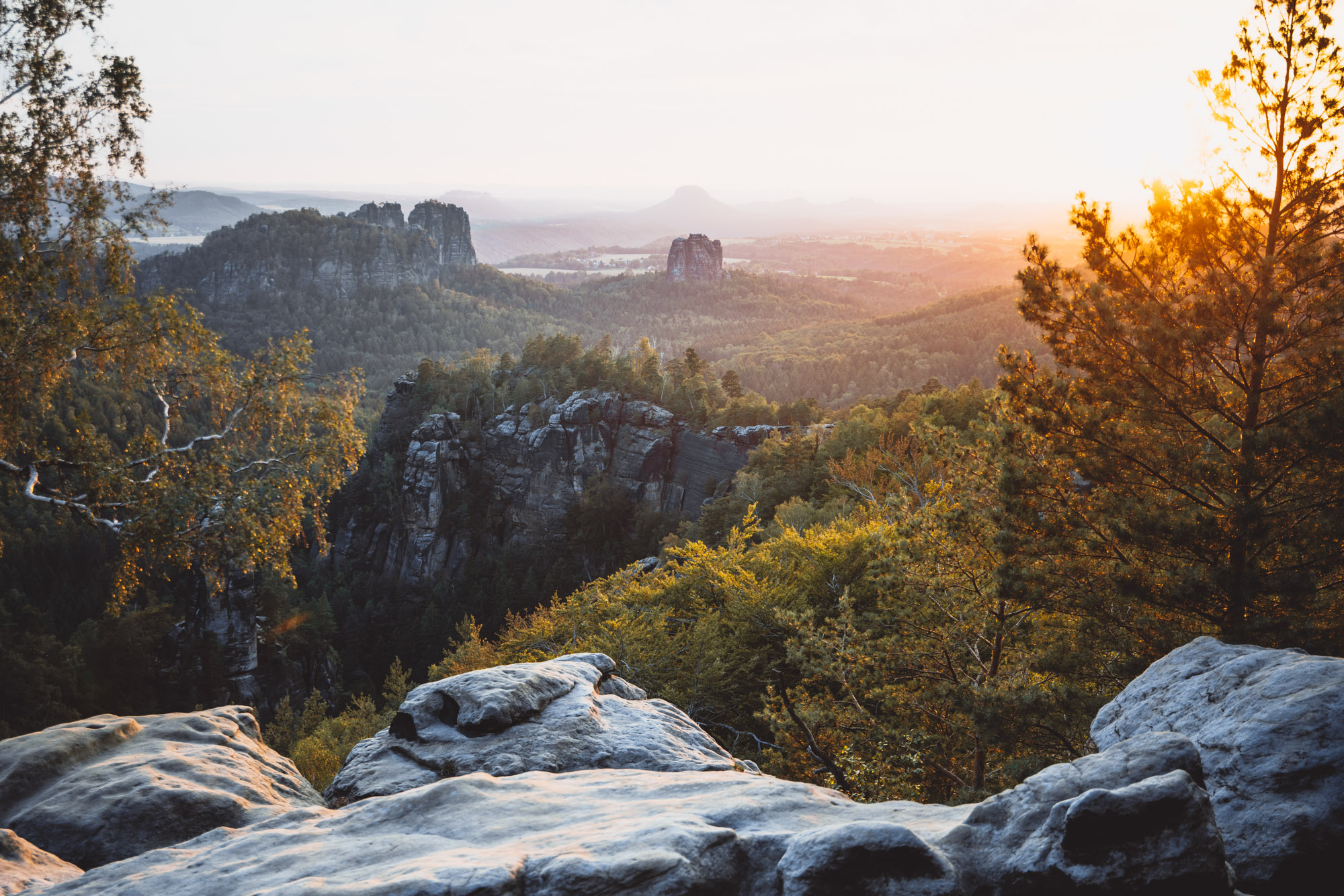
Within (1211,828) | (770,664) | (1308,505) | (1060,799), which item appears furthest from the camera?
(770,664)

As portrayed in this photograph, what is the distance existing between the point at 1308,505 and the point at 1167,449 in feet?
5.53

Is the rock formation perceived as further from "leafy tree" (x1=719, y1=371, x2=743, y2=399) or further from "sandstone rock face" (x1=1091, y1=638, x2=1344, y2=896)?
"leafy tree" (x1=719, y1=371, x2=743, y2=399)

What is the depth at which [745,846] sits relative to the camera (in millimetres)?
5242

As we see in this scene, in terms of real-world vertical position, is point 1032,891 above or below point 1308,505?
below

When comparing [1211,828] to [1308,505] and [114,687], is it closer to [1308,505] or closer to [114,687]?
[1308,505]

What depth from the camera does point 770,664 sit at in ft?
68.7

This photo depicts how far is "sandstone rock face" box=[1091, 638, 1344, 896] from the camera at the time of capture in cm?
496

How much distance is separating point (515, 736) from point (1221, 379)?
35.5 feet

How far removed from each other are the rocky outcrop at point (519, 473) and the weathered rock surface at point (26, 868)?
63.1 metres

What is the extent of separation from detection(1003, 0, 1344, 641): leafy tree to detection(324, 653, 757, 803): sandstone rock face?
6821 mm

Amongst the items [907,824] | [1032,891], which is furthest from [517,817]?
[1032,891]

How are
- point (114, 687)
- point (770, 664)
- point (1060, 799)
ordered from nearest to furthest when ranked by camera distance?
point (1060, 799) < point (770, 664) < point (114, 687)

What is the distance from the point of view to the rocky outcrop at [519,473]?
245 feet

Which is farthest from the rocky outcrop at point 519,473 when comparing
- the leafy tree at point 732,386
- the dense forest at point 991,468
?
the dense forest at point 991,468
